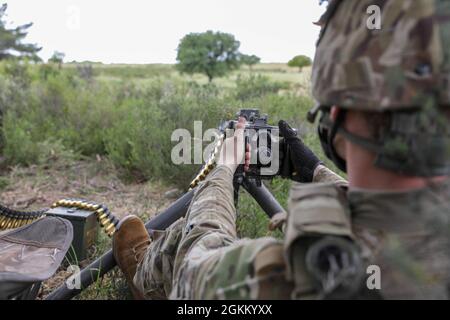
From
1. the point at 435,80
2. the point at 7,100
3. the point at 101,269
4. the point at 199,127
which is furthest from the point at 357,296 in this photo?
the point at 7,100

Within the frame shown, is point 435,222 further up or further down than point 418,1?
further down

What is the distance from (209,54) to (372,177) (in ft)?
58.1

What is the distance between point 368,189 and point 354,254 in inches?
8.5

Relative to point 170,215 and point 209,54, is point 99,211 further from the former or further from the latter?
point 209,54

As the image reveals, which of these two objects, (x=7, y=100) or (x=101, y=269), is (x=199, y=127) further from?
(x=7, y=100)

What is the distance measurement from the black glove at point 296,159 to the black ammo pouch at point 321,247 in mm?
1064

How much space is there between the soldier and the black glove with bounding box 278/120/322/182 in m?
0.94

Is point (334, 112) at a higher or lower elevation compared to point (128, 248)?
higher

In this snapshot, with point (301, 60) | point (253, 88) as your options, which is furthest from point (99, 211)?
point (301, 60)

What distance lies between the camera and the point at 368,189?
3.84 feet

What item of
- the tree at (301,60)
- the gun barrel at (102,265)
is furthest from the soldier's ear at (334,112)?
the tree at (301,60)

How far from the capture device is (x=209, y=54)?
18.3 meters

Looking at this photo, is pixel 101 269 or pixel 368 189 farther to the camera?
pixel 101 269
